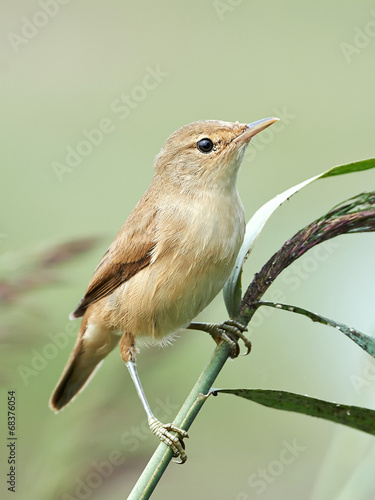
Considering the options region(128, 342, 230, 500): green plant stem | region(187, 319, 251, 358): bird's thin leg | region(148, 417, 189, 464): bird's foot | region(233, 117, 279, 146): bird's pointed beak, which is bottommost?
region(148, 417, 189, 464): bird's foot

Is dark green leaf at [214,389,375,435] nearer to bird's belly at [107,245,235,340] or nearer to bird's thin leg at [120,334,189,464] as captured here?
bird's thin leg at [120,334,189,464]

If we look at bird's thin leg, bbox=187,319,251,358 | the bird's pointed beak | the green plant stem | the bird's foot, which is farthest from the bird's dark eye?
the green plant stem

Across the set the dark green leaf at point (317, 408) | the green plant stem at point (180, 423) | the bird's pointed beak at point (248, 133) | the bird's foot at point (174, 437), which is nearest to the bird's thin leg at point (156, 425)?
the bird's foot at point (174, 437)

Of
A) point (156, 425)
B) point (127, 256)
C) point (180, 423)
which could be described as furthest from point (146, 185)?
point (180, 423)

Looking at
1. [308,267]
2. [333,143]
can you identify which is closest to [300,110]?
[333,143]

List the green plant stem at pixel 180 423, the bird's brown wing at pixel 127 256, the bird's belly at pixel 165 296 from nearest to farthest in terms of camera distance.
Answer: the green plant stem at pixel 180 423 < the bird's belly at pixel 165 296 < the bird's brown wing at pixel 127 256

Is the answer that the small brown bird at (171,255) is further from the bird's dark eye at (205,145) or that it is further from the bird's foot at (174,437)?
the bird's foot at (174,437)
